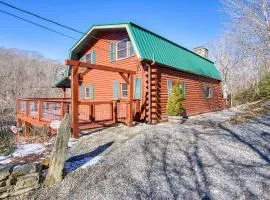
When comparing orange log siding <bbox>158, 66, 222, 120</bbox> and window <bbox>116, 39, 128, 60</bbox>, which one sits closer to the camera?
orange log siding <bbox>158, 66, 222, 120</bbox>

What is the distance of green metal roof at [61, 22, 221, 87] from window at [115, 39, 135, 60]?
45.2 inches

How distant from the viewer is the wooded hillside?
228ft

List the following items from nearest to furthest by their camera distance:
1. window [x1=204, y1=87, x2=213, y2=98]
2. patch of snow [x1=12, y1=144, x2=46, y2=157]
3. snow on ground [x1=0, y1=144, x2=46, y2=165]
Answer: snow on ground [x1=0, y1=144, x2=46, y2=165]
patch of snow [x1=12, y1=144, x2=46, y2=157]
window [x1=204, y1=87, x2=213, y2=98]

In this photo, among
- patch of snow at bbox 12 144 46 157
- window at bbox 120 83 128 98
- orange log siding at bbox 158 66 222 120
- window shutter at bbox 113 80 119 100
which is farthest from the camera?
window shutter at bbox 113 80 119 100

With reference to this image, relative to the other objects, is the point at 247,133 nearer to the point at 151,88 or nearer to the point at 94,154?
the point at 151,88

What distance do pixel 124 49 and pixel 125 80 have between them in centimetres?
379

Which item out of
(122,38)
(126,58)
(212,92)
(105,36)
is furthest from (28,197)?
(212,92)

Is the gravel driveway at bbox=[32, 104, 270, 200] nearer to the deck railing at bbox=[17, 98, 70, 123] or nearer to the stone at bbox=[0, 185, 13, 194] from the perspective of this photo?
the stone at bbox=[0, 185, 13, 194]

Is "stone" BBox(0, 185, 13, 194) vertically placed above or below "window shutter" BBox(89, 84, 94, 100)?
below

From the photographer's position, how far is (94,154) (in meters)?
8.36

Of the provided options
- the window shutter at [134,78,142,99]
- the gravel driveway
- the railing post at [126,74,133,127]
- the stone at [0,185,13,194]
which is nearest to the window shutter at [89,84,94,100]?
the window shutter at [134,78,142,99]

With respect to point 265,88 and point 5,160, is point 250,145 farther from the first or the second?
point 265,88

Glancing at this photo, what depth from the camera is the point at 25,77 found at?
83.6m

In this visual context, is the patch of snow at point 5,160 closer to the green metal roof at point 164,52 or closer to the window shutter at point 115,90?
the green metal roof at point 164,52
